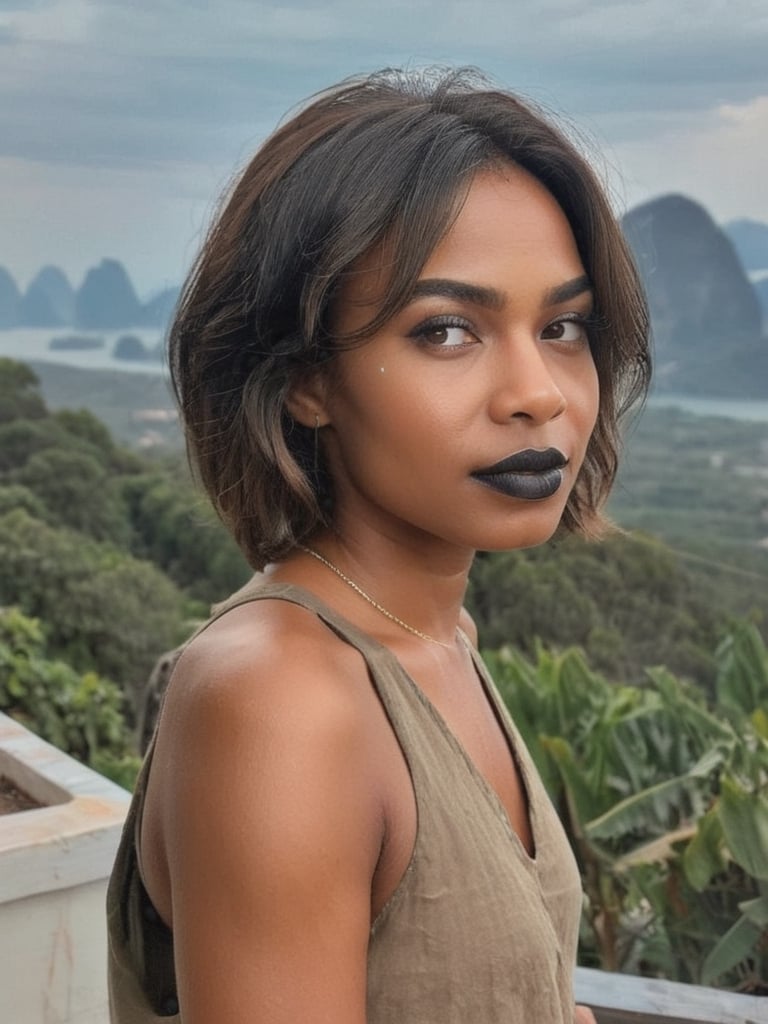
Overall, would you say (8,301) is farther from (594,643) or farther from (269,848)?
(269,848)

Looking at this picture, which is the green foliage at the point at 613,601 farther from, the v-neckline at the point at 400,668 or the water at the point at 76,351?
the v-neckline at the point at 400,668

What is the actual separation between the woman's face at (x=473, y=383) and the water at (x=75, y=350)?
473 cm

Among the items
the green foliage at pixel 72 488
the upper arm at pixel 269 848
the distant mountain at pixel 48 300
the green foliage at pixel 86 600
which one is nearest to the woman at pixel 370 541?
the upper arm at pixel 269 848

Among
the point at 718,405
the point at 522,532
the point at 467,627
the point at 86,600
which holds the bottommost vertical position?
the point at 86,600

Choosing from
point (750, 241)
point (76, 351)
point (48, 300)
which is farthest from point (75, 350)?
point (750, 241)

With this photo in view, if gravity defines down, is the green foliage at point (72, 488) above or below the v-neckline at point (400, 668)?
below

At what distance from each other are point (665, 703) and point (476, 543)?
6.29 ft

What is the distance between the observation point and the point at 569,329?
4.14ft

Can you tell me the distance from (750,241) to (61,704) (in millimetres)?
3229

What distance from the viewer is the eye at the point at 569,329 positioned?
1.24m

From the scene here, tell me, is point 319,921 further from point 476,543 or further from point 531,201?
point 531,201

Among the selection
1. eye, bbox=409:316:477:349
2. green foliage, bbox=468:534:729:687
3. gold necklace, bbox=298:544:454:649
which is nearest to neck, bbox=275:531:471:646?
gold necklace, bbox=298:544:454:649

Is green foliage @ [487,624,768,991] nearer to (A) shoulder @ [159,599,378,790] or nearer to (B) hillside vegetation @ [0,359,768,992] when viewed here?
(B) hillside vegetation @ [0,359,768,992]

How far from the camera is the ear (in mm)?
1223
